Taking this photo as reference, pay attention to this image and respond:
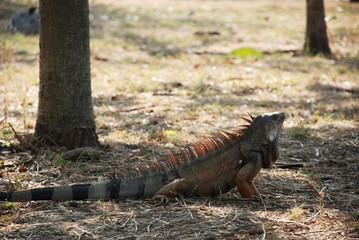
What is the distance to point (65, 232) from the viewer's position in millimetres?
4457

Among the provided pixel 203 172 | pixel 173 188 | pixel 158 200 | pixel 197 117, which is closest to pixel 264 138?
pixel 203 172

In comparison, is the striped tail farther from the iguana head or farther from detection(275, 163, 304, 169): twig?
detection(275, 163, 304, 169): twig

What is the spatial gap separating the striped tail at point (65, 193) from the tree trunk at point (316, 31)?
8.27m

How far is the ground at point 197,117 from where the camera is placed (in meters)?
4.65

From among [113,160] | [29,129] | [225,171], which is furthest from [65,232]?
[29,129]

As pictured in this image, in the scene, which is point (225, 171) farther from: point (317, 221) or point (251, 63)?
point (251, 63)

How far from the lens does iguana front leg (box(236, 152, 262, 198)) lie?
5.23 metres

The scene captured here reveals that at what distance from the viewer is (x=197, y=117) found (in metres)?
8.31

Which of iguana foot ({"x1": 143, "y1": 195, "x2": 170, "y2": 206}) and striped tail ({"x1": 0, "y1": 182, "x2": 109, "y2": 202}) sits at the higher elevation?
striped tail ({"x1": 0, "y1": 182, "x2": 109, "y2": 202})

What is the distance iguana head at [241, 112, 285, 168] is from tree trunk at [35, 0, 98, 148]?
1845 mm

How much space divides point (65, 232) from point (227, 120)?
161 inches

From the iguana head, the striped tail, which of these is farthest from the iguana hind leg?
the iguana head

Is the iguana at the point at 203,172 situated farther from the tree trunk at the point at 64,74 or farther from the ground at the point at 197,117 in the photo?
the tree trunk at the point at 64,74

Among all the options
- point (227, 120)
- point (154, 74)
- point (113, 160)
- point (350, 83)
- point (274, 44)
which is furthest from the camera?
point (274, 44)
